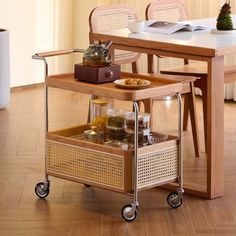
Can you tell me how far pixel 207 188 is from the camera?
409 cm

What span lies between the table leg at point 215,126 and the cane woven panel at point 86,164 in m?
0.52

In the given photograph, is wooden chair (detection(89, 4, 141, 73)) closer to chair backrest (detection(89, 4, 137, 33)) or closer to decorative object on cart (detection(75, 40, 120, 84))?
chair backrest (detection(89, 4, 137, 33))

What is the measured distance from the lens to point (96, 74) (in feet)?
12.6

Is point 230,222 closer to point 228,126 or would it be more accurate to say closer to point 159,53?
point 159,53

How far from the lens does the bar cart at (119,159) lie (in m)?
3.75

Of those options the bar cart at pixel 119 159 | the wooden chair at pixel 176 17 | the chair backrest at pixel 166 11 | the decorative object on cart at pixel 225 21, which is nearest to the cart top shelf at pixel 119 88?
the bar cart at pixel 119 159

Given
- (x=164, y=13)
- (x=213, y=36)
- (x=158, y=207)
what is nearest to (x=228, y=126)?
(x=164, y=13)

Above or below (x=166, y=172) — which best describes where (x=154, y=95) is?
above

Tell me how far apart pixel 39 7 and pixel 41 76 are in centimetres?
57

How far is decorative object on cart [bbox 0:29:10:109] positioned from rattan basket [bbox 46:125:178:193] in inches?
80.9

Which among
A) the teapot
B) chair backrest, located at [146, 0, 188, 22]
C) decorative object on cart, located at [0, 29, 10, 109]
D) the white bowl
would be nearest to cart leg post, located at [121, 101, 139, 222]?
the teapot

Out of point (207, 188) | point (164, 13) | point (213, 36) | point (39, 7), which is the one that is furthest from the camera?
point (39, 7)

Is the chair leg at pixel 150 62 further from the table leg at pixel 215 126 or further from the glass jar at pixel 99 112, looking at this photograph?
the table leg at pixel 215 126

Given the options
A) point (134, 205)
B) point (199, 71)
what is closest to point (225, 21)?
point (199, 71)
